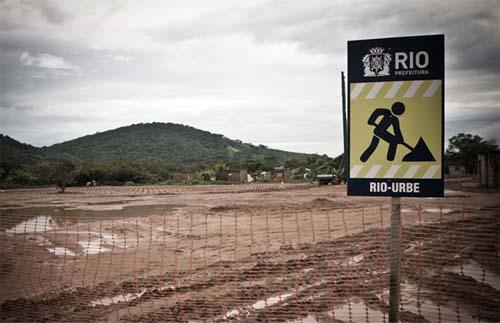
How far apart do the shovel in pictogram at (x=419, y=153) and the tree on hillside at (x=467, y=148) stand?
50583mm

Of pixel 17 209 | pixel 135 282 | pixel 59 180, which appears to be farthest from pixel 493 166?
pixel 59 180

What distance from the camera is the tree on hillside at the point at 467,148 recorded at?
48513 mm

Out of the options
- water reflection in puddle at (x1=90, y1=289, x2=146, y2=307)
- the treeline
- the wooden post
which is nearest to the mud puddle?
water reflection in puddle at (x1=90, y1=289, x2=146, y2=307)

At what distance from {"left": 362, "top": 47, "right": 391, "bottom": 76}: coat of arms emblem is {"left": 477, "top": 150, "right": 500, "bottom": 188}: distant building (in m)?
22.7

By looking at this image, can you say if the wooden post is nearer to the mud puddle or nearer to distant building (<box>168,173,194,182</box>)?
the mud puddle

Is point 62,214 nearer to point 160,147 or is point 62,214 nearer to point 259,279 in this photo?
point 259,279

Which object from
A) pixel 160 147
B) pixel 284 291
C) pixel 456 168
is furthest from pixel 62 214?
pixel 160 147

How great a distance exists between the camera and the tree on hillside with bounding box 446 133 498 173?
48.5 metres

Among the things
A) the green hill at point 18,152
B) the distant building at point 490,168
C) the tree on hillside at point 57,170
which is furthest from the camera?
the green hill at point 18,152

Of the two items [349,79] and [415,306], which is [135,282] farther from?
[349,79]

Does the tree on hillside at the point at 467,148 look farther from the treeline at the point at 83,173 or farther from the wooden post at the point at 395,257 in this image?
the wooden post at the point at 395,257

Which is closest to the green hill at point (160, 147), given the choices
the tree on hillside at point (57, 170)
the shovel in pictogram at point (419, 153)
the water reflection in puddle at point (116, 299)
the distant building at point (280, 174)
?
the distant building at point (280, 174)

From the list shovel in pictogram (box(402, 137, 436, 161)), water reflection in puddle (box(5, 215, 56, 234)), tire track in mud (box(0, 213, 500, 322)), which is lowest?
water reflection in puddle (box(5, 215, 56, 234))

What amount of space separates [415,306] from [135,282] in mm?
4448
